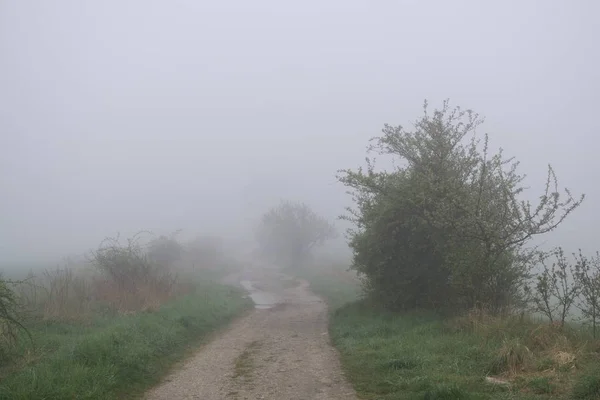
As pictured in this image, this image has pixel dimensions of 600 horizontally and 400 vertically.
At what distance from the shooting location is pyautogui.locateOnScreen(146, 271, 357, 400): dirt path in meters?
9.90

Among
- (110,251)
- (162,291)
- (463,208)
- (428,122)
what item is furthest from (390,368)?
(110,251)

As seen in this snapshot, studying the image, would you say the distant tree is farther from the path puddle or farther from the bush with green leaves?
the bush with green leaves

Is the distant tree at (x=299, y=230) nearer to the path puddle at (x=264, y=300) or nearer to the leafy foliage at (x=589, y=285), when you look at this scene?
the path puddle at (x=264, y=300)

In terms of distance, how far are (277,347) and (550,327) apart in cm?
844

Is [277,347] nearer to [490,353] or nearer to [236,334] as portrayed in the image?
[236,334]

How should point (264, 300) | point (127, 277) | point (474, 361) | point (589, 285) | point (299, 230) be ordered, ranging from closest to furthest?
point (474, 361), point (589, 285), point (127, 277), point (264, 300), point (299, 230)

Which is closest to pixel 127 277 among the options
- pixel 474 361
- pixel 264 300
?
pixel 264 300

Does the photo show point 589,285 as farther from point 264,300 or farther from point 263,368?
point 264,300

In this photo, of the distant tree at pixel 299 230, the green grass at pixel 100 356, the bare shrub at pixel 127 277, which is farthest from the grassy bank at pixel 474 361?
the distant tree at pixel 299 230

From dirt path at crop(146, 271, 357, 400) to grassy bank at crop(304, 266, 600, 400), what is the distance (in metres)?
0.74

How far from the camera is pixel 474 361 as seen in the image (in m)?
10.6

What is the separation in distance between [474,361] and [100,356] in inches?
356

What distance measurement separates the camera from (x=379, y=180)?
66.4ft

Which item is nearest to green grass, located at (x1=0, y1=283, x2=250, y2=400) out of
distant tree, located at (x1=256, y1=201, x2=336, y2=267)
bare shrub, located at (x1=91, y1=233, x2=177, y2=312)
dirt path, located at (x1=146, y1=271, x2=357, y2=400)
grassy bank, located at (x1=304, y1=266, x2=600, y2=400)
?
dirt path, located at (x1=146, y1=271, x2=357, y2=400)
